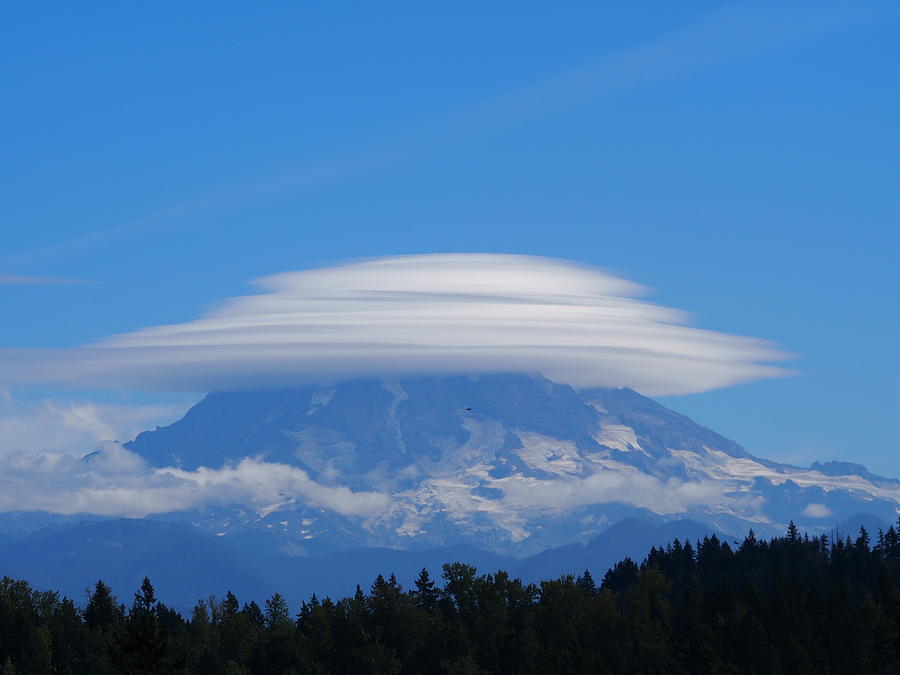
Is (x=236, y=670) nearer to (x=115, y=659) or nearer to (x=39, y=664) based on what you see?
(x=39, y=664)

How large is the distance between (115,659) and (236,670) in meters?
57.1

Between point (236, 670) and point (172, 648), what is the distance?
9.00 m

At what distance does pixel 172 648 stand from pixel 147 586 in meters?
8.78

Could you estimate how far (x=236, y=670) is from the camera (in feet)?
641

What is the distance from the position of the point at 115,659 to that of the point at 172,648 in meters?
57.7

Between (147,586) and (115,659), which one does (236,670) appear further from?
(115,659)

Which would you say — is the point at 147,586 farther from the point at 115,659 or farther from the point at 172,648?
the point at 115,659

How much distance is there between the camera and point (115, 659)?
140000mm

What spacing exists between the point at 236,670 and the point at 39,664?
27.2 metres

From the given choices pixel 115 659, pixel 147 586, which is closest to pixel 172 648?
pixel 147 586

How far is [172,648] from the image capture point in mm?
→ 196500

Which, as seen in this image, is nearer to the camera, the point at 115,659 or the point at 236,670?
the point at 115,659

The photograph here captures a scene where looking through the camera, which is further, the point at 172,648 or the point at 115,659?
the point at 172,648

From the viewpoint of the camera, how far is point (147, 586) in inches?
7800
